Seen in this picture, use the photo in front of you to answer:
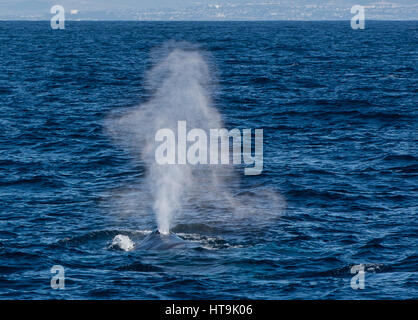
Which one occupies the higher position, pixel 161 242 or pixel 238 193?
pixel 161 242

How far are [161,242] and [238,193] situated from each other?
12.3 meters

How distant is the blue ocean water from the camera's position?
101ft

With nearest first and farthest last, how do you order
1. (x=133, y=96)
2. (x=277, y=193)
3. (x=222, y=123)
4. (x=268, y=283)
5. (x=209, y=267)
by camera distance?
(x=268, y=283), (x=209, y=267), (x=277, y=193), (x=222, y=123), (x=133, y=96)

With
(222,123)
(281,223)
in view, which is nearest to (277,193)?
(281,223)

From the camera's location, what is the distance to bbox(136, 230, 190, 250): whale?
115 feet

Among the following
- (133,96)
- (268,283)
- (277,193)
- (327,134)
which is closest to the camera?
(268,283)

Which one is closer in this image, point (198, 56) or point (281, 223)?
point (281, 223)

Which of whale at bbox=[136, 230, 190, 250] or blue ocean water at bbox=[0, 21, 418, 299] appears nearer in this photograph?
blue ocean water at bbox=[0, 21, 418, 299]

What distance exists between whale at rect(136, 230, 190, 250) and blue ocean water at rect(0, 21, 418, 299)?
728mm

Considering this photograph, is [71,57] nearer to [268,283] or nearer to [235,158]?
[235,158]

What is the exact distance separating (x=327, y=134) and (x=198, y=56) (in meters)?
99.9

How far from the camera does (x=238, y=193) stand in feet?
154

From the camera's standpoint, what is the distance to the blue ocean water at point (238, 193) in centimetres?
3083

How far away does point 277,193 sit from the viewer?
46969mm
